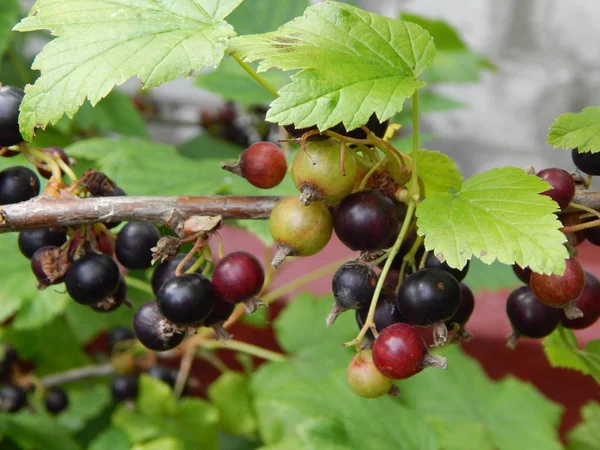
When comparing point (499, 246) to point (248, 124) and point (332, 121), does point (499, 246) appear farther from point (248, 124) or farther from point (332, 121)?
point (248, 124)

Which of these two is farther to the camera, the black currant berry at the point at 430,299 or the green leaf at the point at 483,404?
the green leaf at the point at 483,404

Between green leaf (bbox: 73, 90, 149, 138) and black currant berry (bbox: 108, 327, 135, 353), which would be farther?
green leaf (bbox: 73, 90, 149, 138)

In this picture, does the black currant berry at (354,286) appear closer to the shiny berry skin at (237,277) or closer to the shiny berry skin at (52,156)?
the shiny berry skin at (237,277)

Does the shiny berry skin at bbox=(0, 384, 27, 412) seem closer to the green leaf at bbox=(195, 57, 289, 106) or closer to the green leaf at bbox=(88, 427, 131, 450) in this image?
the green leaf at bbox=(88, 427, 131, 450)

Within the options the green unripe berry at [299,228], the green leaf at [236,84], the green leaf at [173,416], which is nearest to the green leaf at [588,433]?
the green leaf at [173,416]

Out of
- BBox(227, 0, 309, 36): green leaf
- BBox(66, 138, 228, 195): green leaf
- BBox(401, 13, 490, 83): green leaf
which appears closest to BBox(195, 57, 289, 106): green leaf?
BBox(227, 0, 309, 36): green leaf
